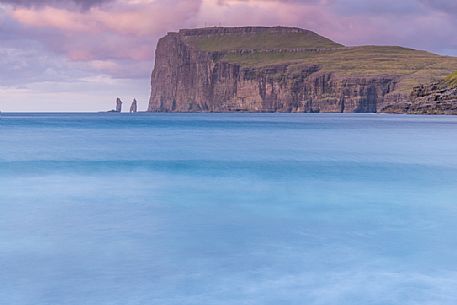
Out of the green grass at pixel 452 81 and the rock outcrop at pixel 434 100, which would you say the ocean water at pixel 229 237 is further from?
the green grass at pixel 452 81

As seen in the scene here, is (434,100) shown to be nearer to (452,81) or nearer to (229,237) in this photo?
(452,81)

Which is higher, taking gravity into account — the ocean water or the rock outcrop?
the rock outcrop

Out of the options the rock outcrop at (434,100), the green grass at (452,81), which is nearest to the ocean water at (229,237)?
the rock outcrop at (434,100)

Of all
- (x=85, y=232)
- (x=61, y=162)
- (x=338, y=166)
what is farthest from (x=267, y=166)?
(x=85, y=232)

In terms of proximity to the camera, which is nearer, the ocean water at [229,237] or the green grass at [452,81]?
the ocean water at [229,237]

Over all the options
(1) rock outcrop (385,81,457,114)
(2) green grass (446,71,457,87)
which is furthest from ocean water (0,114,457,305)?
(2) green grass (446,71,457,87)

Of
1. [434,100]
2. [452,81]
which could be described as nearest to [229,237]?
[452,81]

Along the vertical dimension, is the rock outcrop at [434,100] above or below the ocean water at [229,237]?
above

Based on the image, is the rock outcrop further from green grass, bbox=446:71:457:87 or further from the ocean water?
the ocean water

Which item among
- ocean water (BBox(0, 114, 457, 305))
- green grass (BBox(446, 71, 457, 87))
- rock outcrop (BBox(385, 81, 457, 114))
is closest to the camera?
ocean water (BBox(0, 114, 457, 305))

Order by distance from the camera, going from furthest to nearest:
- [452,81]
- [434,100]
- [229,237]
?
[434,100] < [452,81] < [229,237]

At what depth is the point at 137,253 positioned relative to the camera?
579 inches

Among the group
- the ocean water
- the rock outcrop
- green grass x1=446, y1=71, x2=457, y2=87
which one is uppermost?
green grass x1=446, y1=71, x2=457, y2=87

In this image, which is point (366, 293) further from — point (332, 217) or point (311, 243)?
point (332, 217)
